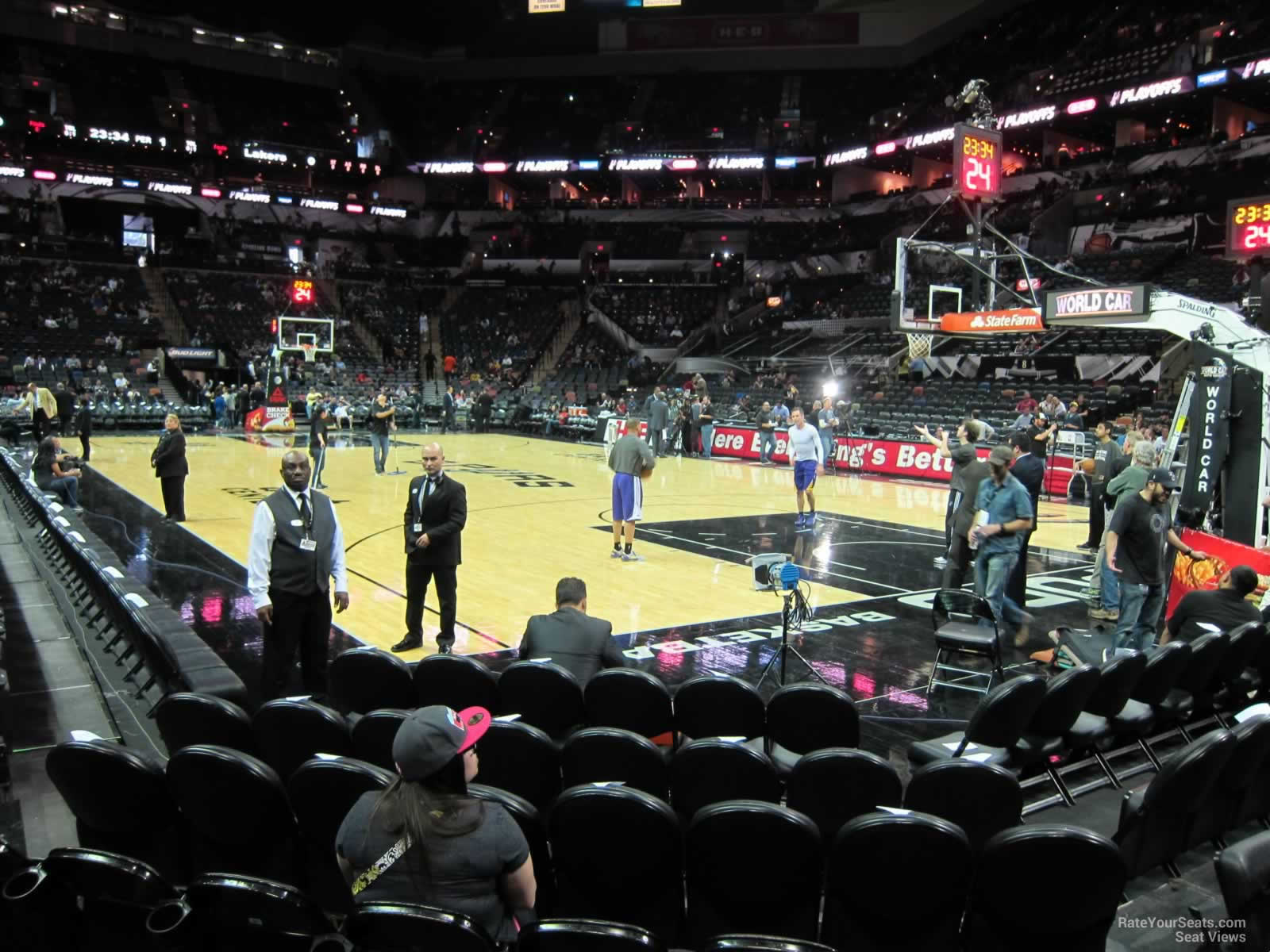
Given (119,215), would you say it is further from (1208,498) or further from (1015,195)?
(1208,498)

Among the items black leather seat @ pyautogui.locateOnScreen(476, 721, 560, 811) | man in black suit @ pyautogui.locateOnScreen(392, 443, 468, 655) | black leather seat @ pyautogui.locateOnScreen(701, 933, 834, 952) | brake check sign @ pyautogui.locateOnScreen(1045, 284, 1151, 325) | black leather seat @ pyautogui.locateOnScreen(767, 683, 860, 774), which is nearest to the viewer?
black leather seat @ pyautogui.locateOnScreen(701, 933, 834, 952)

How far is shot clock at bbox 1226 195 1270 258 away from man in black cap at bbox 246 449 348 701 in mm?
16497

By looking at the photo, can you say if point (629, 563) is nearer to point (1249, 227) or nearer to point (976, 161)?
point (976, 161)

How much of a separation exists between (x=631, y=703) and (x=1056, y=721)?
7.04 feet

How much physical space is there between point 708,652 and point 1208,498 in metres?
5.02

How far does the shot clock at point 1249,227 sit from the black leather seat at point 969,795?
53.7ft

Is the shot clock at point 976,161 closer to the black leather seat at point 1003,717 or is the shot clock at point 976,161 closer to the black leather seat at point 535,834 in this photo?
the black leather seat at point 1003,717

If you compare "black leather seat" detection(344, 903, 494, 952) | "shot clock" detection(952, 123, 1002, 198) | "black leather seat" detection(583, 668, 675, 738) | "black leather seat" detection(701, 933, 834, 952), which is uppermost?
"shot clock" detection(952, 123, 1002, 198)

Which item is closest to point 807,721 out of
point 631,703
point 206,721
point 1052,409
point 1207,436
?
point 631,703

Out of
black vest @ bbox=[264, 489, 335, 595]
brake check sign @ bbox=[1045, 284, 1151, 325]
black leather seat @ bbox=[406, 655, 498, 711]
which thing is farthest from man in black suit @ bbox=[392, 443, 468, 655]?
brake check sign @ bbox=[1045, 284, 1151, 325]

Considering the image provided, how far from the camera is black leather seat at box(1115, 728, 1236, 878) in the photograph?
11.7 feet

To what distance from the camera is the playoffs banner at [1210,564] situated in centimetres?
803

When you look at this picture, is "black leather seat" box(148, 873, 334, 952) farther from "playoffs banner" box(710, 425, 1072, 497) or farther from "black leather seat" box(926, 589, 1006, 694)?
"playoffs banner" box(710, 425, 1072, 497)

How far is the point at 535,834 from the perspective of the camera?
3.05 m
